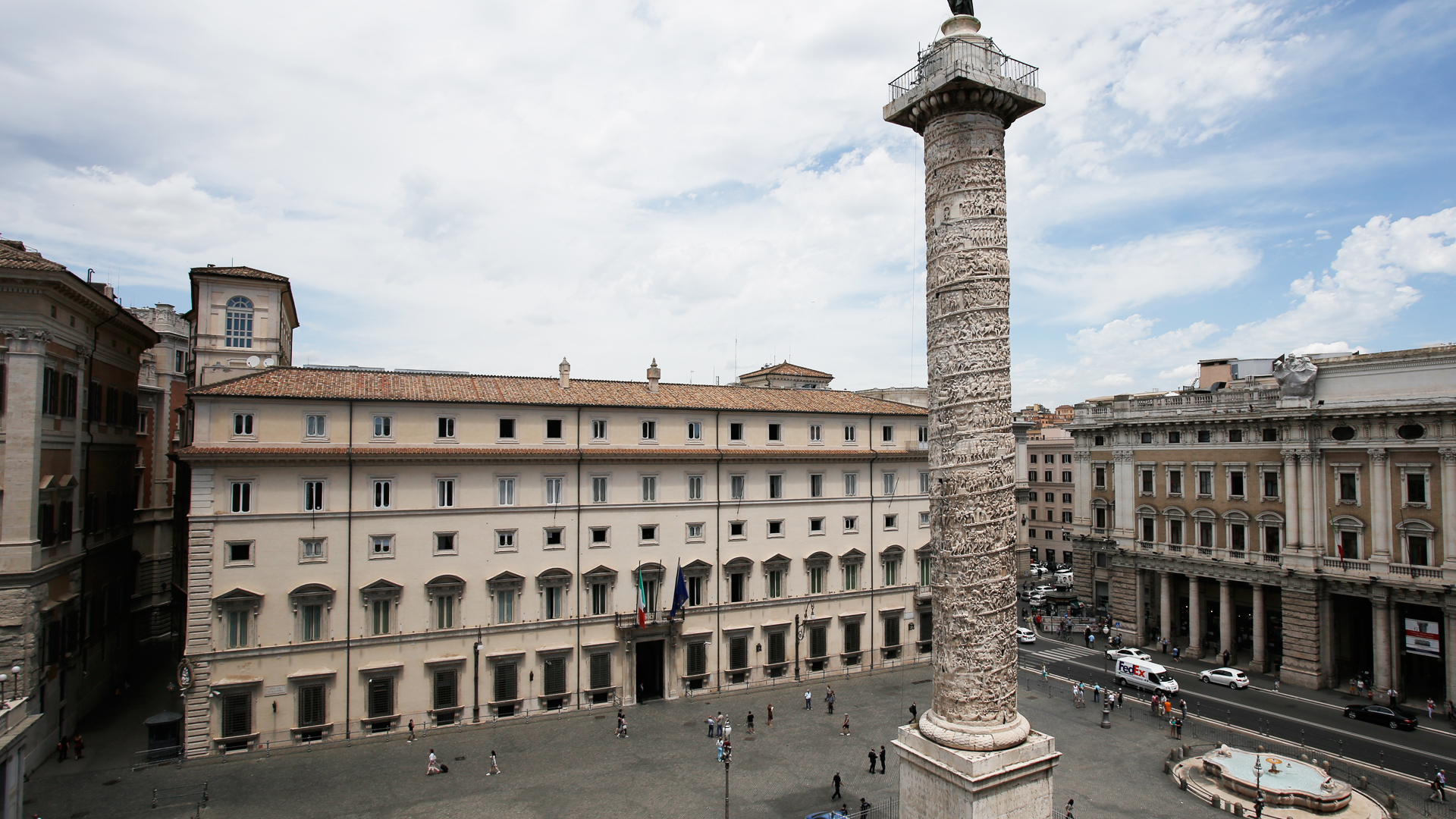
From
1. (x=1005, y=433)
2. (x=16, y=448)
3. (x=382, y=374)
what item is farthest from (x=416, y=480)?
(x=1005, y=433)

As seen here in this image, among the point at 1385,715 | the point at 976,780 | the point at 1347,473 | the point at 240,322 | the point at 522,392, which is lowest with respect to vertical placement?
the point at 1385,715

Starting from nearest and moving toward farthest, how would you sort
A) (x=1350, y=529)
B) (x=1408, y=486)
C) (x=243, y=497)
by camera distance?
1. (x=243, y=497)
2. (x=1408, y=486)
3. (x=1350, y=529)

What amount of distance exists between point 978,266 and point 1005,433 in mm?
3809

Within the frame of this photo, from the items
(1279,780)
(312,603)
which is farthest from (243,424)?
(1279,780)

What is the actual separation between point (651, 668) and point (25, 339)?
2716 centimetres

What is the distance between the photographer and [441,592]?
3256cm

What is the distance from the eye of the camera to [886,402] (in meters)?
44.7

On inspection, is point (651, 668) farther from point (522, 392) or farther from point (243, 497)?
point (243, 497)

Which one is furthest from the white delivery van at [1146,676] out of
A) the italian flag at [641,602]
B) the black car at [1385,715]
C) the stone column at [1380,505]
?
the italian flag at [641,602]

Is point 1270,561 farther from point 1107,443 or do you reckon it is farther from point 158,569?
point 158,569

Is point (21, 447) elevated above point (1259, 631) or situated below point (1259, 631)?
above

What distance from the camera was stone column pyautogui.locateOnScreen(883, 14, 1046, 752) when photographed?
56.1 ft

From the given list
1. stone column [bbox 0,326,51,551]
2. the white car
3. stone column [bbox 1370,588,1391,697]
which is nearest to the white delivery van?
the white car

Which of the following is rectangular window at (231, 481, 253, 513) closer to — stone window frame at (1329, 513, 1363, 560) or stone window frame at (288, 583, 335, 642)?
stone window frame at (288, 583, 335, 642)
